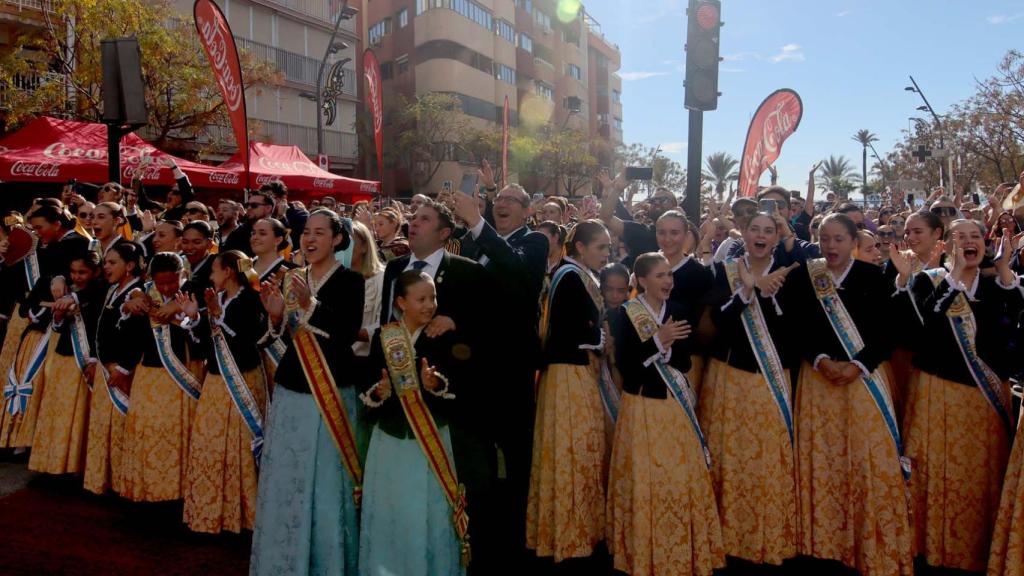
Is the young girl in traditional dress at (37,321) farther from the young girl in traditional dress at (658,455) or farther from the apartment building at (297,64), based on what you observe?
the apartment building at (297,64)

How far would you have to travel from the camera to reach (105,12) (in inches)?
722

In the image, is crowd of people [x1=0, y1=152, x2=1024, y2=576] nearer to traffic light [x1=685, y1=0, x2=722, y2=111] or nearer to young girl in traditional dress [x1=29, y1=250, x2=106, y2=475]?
young girl in traditional dress [x1=29, y1=250, x2=106, y2=475]

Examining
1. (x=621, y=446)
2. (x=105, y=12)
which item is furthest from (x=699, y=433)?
(x=105, y=12)

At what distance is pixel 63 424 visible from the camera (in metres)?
5.33

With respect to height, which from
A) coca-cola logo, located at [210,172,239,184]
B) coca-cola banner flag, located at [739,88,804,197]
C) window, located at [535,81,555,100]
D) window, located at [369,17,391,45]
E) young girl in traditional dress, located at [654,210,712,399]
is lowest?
young girl in traditional dress, located at [654,210,712,399]

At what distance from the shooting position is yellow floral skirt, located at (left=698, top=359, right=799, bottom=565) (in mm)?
3854

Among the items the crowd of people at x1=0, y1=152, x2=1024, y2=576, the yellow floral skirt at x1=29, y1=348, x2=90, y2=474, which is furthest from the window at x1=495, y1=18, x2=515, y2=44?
the crowd of people at x1=0, y1=152, x2=1024, y2=576

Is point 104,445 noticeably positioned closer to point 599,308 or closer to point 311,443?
point 311,443

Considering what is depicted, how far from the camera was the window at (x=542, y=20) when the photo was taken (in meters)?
47.8

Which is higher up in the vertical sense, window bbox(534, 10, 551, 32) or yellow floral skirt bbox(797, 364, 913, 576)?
window bbox(534, 10, 551, 32)

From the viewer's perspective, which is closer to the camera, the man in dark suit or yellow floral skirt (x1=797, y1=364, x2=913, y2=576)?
yellow floral skirt (x1=797, y1=364, x2=913, y2=576)

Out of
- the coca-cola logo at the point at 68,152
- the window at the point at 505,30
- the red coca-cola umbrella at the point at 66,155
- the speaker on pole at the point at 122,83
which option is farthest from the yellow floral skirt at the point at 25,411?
the window at the point at 505,30

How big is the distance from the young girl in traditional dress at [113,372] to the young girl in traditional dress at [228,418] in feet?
2.69

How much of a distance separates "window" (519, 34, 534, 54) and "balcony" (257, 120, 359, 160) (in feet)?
54.6
